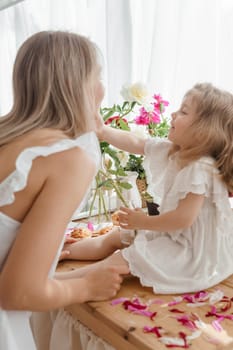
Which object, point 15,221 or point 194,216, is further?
point 194,216

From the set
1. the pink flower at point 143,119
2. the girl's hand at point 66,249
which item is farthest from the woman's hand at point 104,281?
the pink flower at point 143,119

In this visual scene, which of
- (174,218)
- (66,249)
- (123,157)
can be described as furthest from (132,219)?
(123,157)

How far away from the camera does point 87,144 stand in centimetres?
104

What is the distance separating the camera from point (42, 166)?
0.96 meters

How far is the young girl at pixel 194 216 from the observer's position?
4.16 feet

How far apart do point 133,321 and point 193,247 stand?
12.1 inches

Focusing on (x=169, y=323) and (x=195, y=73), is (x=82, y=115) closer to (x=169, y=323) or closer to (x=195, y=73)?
(x=169, y=323)

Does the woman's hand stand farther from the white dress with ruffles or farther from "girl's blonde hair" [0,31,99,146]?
"girl's blonde hair" [0,31,99,146]

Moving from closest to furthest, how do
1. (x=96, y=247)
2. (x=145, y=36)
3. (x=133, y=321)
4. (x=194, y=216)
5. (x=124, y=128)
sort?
(x=133, y=321)
(x=194, y=216)
(x=96, y=247)
(x=124, y=128)
(x=145, y=36)

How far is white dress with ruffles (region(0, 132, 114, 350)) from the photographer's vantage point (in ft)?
3.07

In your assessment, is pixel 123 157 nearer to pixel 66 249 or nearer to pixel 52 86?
pixel 66 249

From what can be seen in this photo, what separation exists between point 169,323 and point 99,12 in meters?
1.39

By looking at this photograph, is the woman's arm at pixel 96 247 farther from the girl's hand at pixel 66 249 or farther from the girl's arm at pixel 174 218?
the girl's arm at pixel 174 218

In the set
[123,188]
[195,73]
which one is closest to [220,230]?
[123,188]
